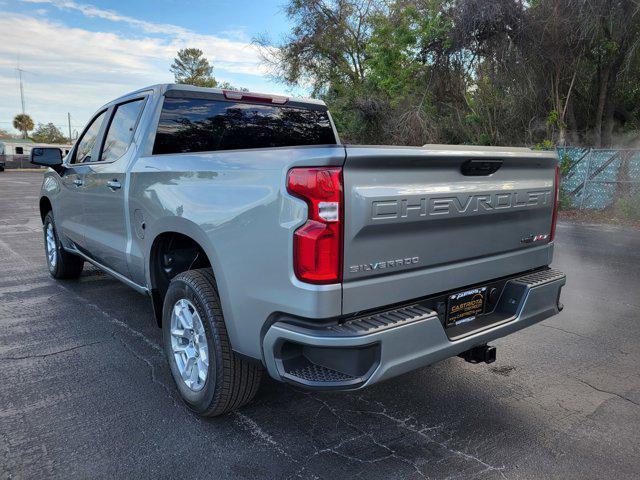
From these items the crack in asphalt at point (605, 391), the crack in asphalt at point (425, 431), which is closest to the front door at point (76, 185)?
the crack in asphalt at point (425, 431)

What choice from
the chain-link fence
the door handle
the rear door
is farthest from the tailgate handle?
the chain-link fence

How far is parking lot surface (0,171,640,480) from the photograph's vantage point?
2.56 m

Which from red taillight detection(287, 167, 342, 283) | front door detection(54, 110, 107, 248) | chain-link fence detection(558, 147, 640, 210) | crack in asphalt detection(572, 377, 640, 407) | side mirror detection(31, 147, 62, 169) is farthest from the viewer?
chain-link fence detection(558, 147, 640, 210)

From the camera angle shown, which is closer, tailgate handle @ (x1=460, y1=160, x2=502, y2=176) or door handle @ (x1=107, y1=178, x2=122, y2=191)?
tailgate handle @ (x1=460, y1=160, x2=502, y2=176)

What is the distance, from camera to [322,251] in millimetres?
2201

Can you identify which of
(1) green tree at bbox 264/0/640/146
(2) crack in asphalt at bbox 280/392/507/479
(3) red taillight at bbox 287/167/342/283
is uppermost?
(1) green tree at bbox 264/0/640/146

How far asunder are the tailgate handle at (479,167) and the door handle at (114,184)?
8.46 feet

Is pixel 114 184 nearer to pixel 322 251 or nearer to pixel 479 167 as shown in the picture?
pixel 322 251

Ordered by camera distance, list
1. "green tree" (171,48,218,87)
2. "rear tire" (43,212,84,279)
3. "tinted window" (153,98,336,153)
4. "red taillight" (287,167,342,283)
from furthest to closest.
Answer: "green tree" (171,48,218,87), "rear tire" (43,212,84,279), "tinted window" (153,98,336,153), "red taillight" (287,167,342,283)

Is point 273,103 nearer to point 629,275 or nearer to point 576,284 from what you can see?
point 576,284

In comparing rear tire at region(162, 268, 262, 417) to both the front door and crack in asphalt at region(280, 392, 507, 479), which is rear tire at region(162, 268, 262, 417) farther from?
the front door

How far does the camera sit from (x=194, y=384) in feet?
9.95

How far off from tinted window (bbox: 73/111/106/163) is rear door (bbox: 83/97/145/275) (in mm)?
315

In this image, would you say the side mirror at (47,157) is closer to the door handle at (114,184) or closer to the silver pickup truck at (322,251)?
the door handle at (114,184)
